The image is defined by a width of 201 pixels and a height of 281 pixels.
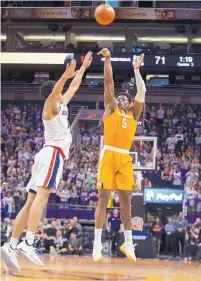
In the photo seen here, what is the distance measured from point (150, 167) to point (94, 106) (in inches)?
459

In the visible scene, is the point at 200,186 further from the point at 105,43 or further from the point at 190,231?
the point at 105,43

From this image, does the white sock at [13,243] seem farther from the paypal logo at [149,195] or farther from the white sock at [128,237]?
the paypal logo at [149,195]

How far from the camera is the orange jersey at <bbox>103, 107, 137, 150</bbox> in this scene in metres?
9.01

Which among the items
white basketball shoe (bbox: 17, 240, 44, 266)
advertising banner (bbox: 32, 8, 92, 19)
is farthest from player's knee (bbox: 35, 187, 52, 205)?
advertising banner (bbox: 32, 8, 92, 19)

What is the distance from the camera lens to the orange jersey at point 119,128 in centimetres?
901

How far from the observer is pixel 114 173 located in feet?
29.8

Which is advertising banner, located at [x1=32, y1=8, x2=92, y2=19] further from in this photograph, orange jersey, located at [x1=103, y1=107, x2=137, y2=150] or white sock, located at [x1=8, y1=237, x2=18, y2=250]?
white sock, located at [x1=8, y1=237, x2=18, y2=250]

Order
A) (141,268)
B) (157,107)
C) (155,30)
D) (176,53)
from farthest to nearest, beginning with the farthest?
(155,30), (157,107), (176,53), (141,268)

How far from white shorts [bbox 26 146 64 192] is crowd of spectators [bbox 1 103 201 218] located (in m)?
12.2

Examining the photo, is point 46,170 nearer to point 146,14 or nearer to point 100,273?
point 100,273

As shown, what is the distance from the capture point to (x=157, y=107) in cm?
2831

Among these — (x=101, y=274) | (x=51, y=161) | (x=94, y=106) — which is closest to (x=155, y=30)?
(x=94, y=106)

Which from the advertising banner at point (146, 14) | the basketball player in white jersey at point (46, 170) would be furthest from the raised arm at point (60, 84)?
the advertising banner at point (146, 14)

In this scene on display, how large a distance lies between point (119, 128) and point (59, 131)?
944mm
